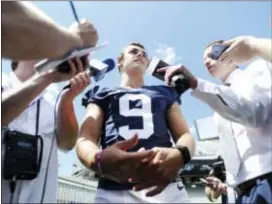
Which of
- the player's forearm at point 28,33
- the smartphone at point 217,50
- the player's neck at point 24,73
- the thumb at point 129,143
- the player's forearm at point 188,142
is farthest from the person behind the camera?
the player's neck at point 24,73

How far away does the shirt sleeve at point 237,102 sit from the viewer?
137 centimetres

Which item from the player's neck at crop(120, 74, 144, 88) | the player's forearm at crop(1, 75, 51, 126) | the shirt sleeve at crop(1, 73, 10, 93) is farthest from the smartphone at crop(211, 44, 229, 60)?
the shirt sleeve at crop(1, 73, 10, 93)

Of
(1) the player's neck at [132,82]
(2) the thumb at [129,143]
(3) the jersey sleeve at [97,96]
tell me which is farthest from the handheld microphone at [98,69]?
(2) the thumb at [129,143]

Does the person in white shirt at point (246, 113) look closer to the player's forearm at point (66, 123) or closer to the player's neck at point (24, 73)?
the player's forearm at point (66, 123)

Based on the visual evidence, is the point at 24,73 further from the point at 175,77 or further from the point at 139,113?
the point at 175,77

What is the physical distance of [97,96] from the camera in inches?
64.1

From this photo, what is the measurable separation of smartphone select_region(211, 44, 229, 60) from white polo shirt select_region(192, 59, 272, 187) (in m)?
0.14

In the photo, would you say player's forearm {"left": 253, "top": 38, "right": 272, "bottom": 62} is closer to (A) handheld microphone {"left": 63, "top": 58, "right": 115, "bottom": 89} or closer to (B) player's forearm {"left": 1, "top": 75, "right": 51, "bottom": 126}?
(A) handheld microphone {"left": 63, "top": 58, "right": 115, "bottom": 89}

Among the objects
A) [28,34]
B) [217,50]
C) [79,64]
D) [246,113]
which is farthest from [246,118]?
[28,34]

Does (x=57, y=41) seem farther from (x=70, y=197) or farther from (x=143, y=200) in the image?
(x=70, y=197)

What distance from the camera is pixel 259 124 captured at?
4.64 ft

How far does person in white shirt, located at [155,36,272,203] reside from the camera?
1363 mm

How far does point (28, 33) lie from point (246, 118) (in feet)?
3.09

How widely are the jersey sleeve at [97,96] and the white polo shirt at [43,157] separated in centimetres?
15
